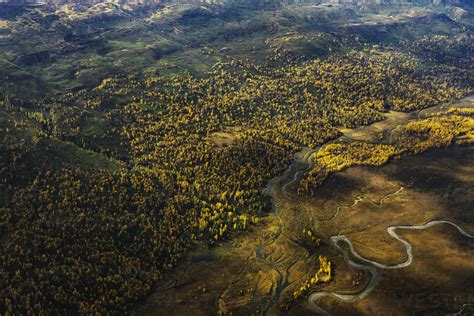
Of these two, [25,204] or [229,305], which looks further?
[25,204]

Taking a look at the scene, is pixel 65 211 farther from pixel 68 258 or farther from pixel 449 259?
pixel 449 259

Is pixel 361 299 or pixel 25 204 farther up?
pixel 25 204

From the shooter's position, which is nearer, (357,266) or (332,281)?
(332,281)

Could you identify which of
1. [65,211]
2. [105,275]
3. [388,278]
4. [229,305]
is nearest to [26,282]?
[105,275]

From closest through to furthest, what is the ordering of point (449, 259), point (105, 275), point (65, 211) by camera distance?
point (105, 275) < point (449, 259) < point (65, 211)

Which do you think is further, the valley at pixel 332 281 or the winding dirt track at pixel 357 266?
the winding dirt track at pixel 357 266

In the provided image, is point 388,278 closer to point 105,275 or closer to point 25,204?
point 105,275

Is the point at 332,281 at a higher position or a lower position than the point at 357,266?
lower

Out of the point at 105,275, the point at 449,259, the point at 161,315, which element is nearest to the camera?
the point at 161,315

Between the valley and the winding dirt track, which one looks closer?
the valley

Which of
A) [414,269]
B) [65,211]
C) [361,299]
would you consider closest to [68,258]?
[65,211]
